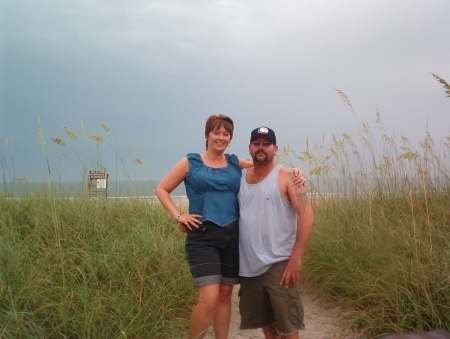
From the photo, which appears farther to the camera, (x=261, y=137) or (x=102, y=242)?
(x=102, y=242)

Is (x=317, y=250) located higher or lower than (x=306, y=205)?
lower

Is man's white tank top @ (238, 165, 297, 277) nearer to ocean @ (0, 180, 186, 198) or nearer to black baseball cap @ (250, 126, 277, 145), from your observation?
black baseball cap @ (250, 126, 277, 145)

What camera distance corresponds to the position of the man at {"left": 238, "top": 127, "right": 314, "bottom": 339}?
3.08 metres

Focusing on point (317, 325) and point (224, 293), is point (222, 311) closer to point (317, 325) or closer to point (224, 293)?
point (224, 293)

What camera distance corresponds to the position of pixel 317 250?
4910 mm

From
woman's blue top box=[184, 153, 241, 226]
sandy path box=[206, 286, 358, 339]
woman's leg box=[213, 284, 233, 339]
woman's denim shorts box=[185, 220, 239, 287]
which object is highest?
woman's blue top box=[184, 153, 241, 226]

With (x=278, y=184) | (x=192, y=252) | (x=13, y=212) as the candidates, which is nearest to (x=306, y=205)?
(x=278, y=184)

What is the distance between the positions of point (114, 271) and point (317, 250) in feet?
7.51

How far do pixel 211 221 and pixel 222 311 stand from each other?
0.71 m

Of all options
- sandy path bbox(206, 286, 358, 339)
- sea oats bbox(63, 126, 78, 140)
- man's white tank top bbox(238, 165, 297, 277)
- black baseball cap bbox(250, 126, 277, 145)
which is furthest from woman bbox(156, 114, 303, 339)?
sea oats bbox(63, 126, 78, 140)

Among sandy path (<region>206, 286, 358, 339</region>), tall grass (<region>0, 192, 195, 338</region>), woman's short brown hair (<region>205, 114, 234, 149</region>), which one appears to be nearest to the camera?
tall grass (<region>0, 192, 195, 338</region>)

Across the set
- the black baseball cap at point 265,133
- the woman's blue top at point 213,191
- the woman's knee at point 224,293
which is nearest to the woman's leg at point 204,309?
the woman's knee at point 224,293

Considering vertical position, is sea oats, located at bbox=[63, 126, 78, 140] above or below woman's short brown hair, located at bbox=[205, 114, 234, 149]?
above

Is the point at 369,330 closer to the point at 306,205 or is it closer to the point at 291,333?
the point at 291,333
